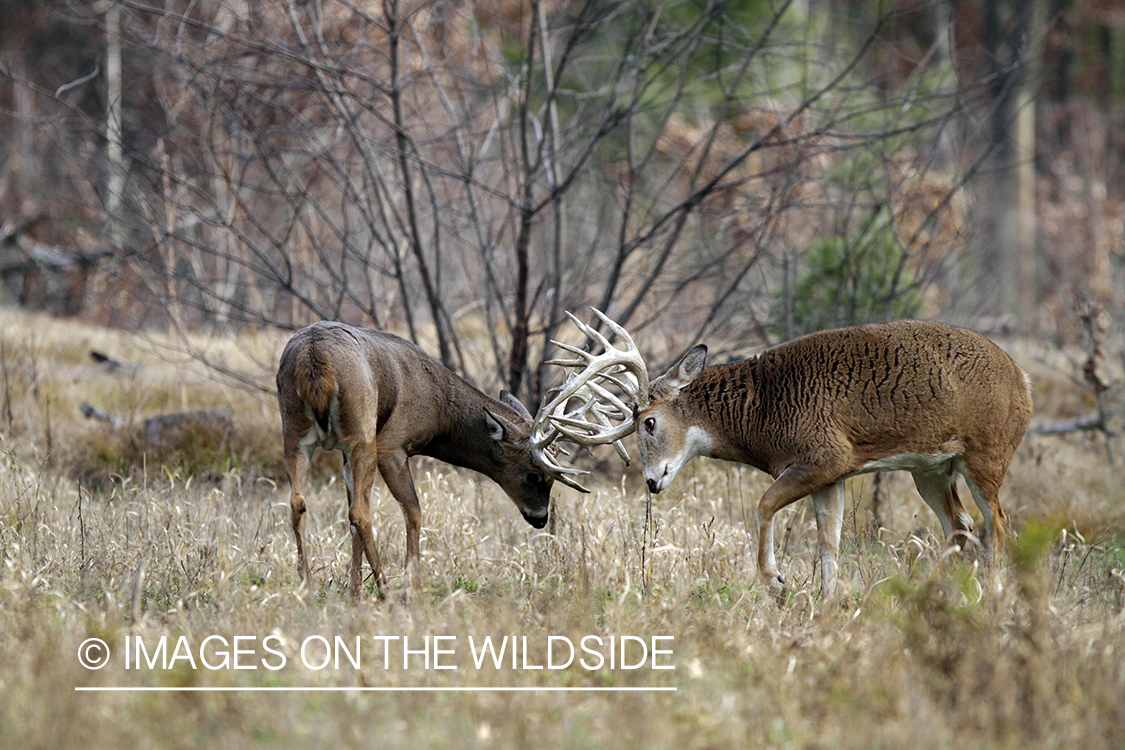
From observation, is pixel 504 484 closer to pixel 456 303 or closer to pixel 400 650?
pixel 400 650

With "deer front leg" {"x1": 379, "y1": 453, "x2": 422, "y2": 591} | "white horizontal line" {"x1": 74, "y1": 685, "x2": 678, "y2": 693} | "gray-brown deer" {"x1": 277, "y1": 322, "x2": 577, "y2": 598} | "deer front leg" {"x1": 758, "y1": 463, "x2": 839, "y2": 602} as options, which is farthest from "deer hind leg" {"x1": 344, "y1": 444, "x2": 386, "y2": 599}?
"deer front leg" {"x1": 758, "y1": 463, "x2": 839, "y2": 602}

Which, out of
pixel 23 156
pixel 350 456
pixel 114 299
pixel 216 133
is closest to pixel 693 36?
→ pixel 350 456

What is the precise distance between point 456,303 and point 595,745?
9386mm

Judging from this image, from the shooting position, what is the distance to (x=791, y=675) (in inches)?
173

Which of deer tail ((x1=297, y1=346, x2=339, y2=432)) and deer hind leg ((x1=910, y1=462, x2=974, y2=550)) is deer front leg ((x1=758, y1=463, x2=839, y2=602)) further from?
deer tail ((x1=297, y1=346, x2=339, y2=432))

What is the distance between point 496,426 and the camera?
6.85m

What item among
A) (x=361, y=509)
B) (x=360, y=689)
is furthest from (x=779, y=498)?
(x=360, y=689)

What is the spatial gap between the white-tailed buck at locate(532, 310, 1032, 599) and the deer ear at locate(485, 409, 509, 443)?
41 cm

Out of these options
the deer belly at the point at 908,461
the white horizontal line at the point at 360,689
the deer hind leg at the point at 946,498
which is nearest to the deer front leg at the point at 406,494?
the white horizontal line at the point at 360,689

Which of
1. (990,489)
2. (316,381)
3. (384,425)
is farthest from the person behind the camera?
(384,425)

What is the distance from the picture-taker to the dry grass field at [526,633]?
380cm

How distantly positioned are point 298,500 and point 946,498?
3.75m

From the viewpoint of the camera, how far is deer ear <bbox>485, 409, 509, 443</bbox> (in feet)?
22.4

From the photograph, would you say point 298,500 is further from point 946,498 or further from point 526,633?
point 946,498
